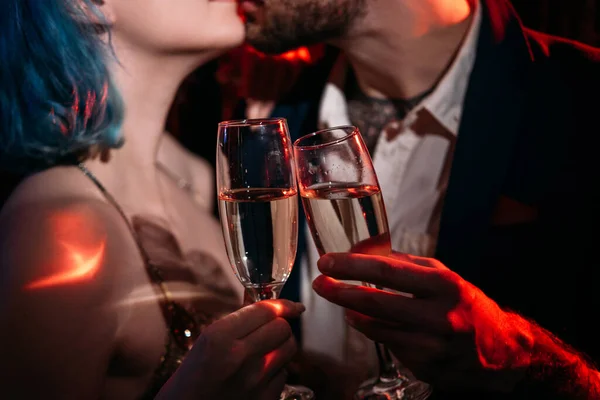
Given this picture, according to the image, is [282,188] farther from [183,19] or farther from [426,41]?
[426,41]

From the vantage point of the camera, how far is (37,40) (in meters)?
1.24

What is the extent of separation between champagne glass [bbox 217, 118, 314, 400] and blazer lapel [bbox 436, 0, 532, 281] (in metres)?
0.58

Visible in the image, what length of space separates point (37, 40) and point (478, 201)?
3.54ft

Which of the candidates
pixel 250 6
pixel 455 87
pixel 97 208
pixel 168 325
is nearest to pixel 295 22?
pixel 250 6

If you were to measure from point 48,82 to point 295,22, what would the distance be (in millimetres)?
653

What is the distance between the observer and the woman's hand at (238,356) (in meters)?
0.85

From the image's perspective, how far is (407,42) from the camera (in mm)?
1568

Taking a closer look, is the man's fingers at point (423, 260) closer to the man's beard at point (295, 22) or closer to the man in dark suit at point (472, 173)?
the man in dark suit at point (472, 173)

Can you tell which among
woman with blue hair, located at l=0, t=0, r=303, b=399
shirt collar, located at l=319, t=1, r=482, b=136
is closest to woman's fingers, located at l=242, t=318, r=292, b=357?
woman with blue hair, located at l=0, t=0, r=303, b=399

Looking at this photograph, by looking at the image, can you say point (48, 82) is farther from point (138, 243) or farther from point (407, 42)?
point (407, 42)

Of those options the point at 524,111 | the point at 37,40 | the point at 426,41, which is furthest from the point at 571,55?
the point at 37,40

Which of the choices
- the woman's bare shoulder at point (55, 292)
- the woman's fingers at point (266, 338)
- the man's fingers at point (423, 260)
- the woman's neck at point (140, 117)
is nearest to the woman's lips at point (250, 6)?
the woman's neck at point (140, 117)

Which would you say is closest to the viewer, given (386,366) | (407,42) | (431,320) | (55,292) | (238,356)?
(238,356)

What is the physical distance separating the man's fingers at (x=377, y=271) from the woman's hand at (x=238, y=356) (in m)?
0.10
